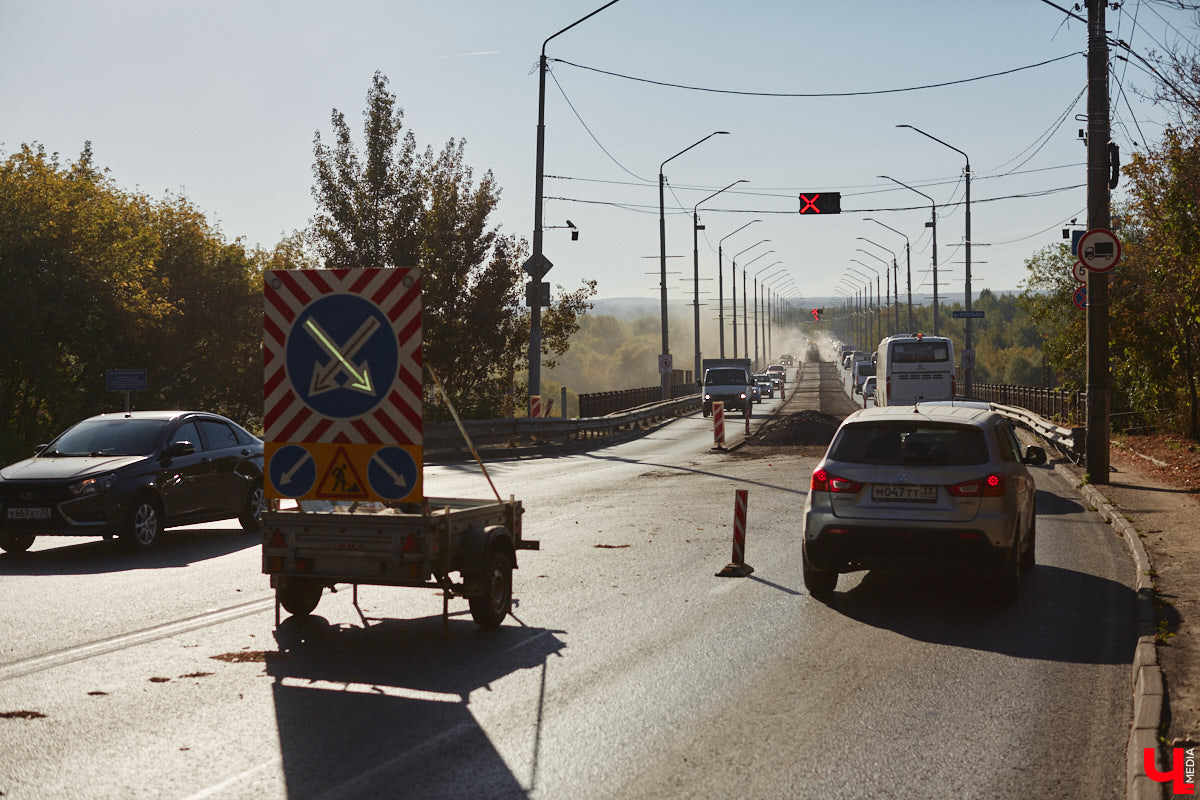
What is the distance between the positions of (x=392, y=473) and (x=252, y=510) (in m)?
7.40

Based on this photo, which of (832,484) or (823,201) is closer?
(832,484)

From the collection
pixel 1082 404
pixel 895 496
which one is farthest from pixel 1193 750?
pixel 1082 404

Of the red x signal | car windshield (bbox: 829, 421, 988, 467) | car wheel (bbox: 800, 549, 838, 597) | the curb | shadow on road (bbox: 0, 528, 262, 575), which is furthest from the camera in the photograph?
the red x signal

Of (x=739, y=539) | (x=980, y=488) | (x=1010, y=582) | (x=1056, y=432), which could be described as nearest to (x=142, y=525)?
(x=739, y=539)

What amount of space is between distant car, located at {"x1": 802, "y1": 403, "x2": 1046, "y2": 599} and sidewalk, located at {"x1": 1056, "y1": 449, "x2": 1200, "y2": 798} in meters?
1.25

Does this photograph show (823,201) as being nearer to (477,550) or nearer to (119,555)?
(119,555)

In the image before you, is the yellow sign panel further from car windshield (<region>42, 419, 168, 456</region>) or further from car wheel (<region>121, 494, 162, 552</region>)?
car windshield (<region>42, 419, 168, 456</region>)

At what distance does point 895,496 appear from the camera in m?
9.92

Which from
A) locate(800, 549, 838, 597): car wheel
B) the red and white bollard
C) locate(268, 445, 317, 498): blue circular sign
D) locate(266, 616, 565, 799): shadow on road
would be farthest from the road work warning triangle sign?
the red and white bollard

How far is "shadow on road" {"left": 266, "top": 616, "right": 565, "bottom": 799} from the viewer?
5.52 m

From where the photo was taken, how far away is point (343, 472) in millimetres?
8648

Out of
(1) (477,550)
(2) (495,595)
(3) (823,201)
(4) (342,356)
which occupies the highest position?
(3) (823,201)

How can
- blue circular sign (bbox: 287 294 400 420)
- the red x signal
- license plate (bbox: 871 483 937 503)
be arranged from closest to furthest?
blue circular sign (bbox: 287 294 400 420)
license plate (bbox: 871 483 937 503)
the red x signal

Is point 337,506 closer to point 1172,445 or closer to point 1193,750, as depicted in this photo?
point 1193,750
